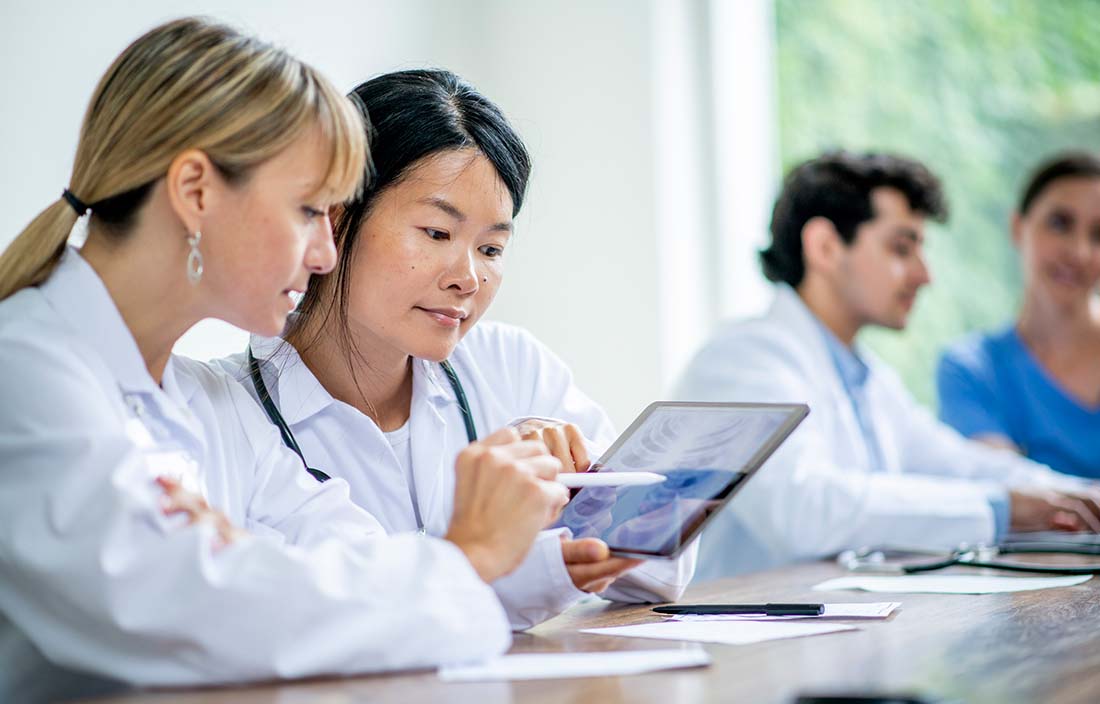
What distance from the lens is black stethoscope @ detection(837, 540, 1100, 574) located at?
6.15 ft

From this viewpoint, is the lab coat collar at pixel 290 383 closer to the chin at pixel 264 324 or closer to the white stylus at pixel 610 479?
the chin at pixel 264 324

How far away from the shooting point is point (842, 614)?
1428 millimetres

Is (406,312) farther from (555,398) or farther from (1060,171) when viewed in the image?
(1060,171)

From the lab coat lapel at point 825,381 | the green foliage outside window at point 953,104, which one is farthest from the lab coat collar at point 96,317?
the green foliage outside window at point 953,104

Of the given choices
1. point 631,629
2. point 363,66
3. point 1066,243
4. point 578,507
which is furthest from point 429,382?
point 1066,243

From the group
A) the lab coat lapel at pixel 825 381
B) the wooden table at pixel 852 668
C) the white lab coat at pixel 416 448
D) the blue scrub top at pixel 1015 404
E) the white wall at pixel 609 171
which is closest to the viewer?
the wooden table at pixel 852 668

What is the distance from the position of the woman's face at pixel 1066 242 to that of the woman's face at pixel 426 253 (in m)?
2.42

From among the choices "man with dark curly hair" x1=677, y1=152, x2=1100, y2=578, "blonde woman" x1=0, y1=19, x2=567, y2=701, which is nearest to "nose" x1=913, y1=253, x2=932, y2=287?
"man with dark curly hair" x1=677, y1=152, x2=1100, y2=578

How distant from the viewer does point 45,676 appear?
1.19 metres

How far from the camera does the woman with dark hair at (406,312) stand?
1646mm

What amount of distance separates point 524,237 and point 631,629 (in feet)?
8.18

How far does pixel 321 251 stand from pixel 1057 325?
9.15 feet

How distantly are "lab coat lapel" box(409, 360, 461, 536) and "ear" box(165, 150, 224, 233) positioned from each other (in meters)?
0.57

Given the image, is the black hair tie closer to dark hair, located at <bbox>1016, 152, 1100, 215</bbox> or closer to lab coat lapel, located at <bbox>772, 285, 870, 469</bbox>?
lab coat lapel, located at <bbox>772, 285, 870, 469</bbox>
